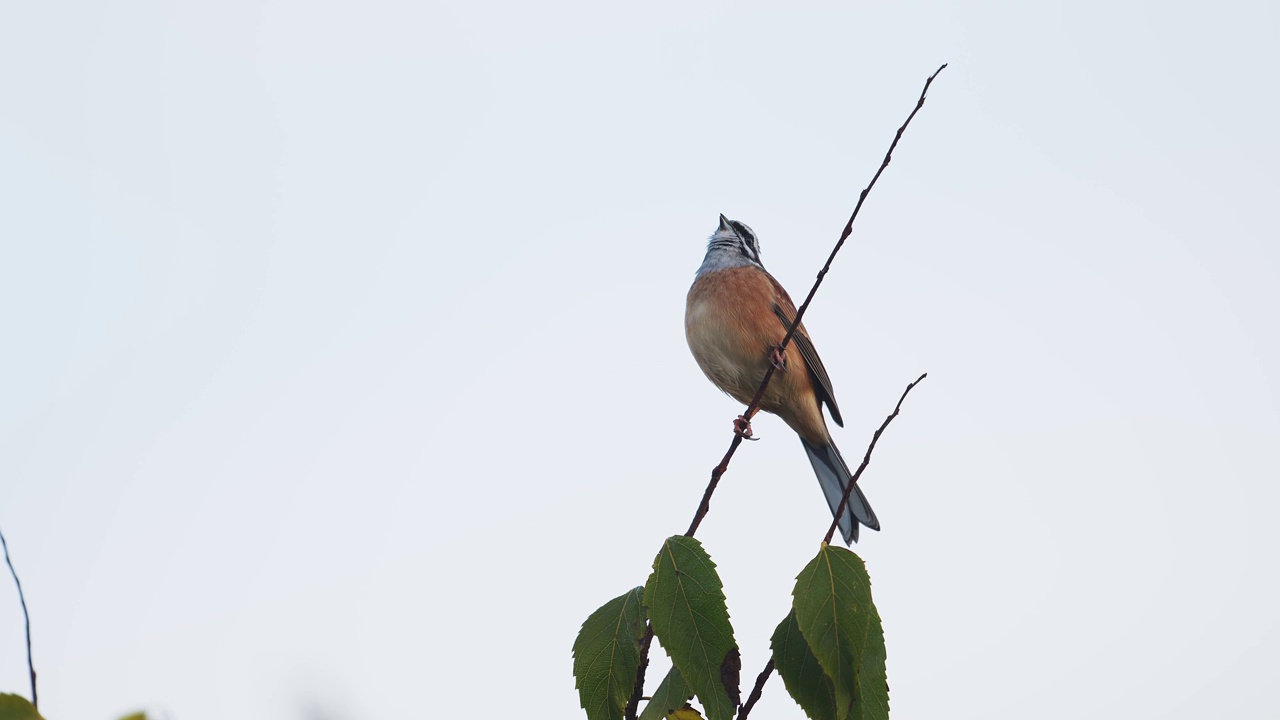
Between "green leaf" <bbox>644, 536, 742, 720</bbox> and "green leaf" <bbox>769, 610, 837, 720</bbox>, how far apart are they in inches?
5.0

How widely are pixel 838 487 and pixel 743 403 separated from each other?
780 mm

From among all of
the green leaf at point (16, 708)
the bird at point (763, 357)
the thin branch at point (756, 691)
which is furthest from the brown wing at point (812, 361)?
the green leaf at point (16, 708)

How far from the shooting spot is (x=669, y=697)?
2.66 metres

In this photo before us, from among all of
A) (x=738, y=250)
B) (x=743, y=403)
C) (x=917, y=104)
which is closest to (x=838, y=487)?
(x=743, y=403)

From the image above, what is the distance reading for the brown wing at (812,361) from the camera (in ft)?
21.9

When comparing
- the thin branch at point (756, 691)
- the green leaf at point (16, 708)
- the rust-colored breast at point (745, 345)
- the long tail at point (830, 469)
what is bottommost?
the green leaf at point (16, 708)

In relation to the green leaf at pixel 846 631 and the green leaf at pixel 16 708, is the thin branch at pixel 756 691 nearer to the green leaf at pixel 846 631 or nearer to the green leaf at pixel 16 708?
the green leaf at pixel 846 631

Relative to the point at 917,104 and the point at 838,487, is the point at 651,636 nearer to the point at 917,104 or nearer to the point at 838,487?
the point at 917,104

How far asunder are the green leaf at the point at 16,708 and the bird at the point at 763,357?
4634mm

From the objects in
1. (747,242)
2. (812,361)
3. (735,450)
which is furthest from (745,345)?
(735,450)

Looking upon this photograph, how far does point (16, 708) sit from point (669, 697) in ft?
4.62

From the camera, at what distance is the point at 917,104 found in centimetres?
311

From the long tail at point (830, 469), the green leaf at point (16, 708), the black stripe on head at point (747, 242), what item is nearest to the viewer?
the green leaf at point (16, 708)

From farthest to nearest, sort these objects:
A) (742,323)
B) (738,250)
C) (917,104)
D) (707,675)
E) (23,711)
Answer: (738,250) → (742,323) → (917,104) → (707,675) → (23,711)
